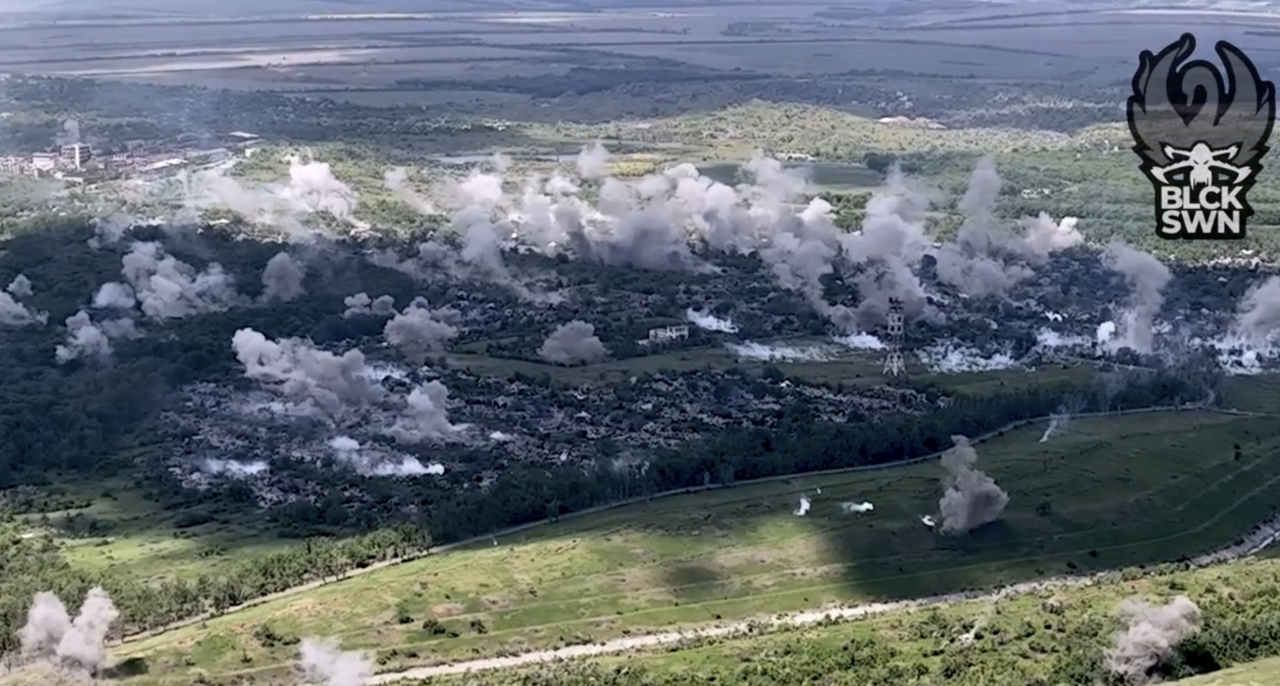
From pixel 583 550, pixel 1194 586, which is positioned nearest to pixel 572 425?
pixel 583 550

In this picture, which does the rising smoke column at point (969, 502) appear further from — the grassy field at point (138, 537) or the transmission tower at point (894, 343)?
the grassy field at point (138, 537)

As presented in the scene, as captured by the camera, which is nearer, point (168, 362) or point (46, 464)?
point (46, 464)

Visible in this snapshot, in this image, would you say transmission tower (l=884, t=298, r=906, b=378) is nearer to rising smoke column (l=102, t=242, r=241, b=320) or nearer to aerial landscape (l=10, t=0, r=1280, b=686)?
aerial landscape (l=10, t=0, r=1280, b=686)

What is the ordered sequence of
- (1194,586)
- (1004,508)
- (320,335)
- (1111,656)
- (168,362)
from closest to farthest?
(1111,656)
(1194,586)
(1004,508)
(168,362)
(320,335)

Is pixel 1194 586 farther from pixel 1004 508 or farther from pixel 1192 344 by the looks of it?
pixel 1192 344

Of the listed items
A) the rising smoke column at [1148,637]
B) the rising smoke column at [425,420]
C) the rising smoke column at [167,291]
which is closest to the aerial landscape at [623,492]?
the rising smoke column at [1148,637]

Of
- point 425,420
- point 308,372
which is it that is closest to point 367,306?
point 308,372
